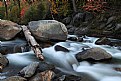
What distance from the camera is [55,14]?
74.8ft

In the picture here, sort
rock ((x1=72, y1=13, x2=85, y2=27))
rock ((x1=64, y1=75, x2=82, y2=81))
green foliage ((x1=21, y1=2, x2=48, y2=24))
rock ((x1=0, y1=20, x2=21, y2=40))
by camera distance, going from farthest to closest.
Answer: green foliage ((x1=21, y1=2, x2=48, y2=24)) → rock ((x1=72, y1=13, x2=85, y2=27)) → rock ((x1=0, y1=20, x2=21, y2=40)) → rock ((x1=64, y1=75, x2=82, y2=81))

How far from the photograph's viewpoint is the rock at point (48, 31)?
1092 cm

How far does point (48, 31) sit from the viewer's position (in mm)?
10992

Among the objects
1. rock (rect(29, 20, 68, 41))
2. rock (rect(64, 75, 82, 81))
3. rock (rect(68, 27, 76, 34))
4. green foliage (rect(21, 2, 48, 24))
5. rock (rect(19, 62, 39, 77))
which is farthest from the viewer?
green foliage (rect(21, 2, 48, 24))

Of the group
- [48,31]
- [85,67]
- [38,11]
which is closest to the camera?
[85,67]

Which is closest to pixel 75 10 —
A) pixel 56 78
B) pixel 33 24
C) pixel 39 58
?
pixel 33 24

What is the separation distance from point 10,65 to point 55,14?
1570 cm

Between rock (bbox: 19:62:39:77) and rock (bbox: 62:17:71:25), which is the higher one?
rock (bbox: 19:62:39:77)

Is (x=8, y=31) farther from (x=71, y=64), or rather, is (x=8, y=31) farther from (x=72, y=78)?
(x=72, y=78)

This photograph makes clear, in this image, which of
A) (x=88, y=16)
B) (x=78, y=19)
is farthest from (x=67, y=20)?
(x=88, y=16)

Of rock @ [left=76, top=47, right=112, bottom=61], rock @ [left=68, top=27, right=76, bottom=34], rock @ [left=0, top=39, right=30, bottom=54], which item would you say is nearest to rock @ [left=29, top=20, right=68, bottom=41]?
rock @ [left=0, top=39, right=30, bottom=54]

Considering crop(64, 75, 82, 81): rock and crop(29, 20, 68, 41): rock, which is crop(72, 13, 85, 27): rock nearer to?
crop(29, 20, 68, 41): rock

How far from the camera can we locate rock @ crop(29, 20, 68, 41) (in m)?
10.9

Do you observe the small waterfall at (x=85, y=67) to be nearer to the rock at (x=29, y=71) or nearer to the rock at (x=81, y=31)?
the rock at (x=29, y=71)
